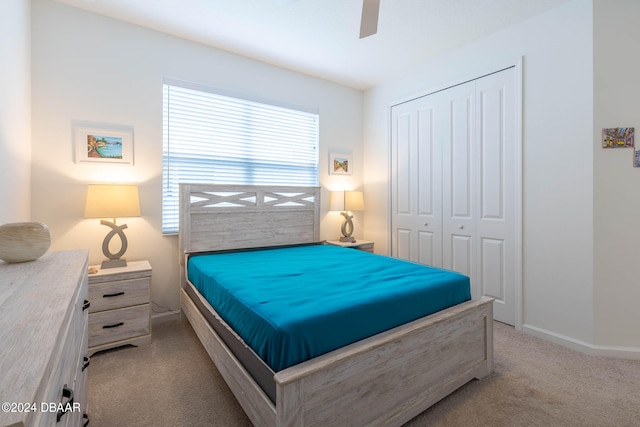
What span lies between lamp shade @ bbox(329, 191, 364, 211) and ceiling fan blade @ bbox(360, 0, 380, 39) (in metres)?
2.40

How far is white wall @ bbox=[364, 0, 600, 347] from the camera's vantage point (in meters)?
2.30

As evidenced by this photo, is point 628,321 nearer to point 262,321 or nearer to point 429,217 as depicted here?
point 429,217

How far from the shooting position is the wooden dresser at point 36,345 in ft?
1.46

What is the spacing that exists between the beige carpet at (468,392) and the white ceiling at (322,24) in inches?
101

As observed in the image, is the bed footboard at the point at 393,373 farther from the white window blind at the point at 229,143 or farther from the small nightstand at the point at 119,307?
the white window blind at the point at 229,143

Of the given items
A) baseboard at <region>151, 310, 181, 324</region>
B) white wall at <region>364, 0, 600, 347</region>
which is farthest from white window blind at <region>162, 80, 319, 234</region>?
white wall at <region>364, 0, 600, 347</region>

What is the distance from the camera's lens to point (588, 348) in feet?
7.49

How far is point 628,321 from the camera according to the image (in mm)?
2207

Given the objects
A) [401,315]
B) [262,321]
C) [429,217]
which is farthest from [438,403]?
[429,217]

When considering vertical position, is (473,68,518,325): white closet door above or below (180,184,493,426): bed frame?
above

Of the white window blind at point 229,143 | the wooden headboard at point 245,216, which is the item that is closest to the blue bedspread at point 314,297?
the wooden headboard at point 245,216

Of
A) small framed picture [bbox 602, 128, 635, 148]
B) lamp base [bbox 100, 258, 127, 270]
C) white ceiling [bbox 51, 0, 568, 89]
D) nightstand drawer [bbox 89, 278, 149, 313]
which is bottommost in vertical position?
nightstand drawer [bbox 89, 278, 149, 313]

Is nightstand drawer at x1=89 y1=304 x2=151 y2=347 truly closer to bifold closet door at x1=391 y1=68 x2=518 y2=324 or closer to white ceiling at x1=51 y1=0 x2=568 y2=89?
white ceiling at x1=51 y1=0 x2=568 y2=89

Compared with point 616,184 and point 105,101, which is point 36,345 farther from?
point 616,184
